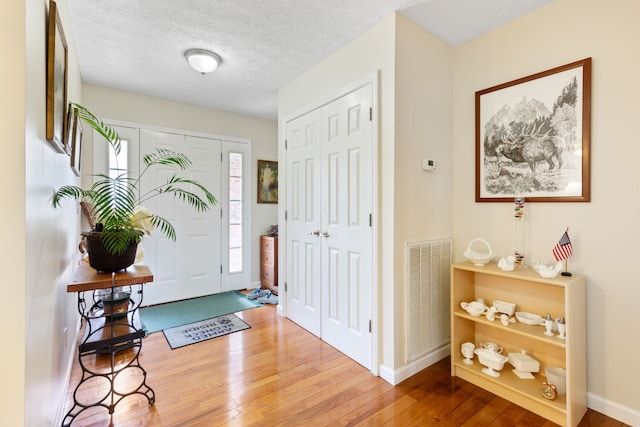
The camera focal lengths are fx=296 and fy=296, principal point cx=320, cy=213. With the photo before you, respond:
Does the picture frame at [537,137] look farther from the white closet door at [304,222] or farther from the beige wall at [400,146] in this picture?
the white closet door at [304,222]

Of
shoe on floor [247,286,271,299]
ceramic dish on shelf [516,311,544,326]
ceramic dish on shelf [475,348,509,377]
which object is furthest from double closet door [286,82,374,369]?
ceramic dish on shelf [516,311,544,326]

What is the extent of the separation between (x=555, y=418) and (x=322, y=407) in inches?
52.7

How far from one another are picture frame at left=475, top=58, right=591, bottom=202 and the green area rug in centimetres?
295

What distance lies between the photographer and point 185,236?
3896mm

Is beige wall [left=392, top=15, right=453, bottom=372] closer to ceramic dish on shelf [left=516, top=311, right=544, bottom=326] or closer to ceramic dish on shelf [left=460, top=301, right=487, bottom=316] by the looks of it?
ceramic dish on shelf [left=460, top=301, right=487, bottom=316]

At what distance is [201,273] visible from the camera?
13.2ft

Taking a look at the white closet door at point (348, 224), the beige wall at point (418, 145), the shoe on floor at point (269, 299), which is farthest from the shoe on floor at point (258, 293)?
the beige wall at point (418, 145)

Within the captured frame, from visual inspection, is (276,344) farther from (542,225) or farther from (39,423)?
(542,225)

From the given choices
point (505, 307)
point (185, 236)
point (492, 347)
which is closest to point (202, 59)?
point (185, 236)

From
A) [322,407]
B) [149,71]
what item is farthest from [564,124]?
[149,71]

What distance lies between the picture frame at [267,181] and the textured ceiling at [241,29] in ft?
5.13

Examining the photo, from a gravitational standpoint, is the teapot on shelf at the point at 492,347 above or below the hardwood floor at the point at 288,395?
above

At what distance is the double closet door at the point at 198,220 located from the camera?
3650mm

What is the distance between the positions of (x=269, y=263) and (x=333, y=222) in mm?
1977
